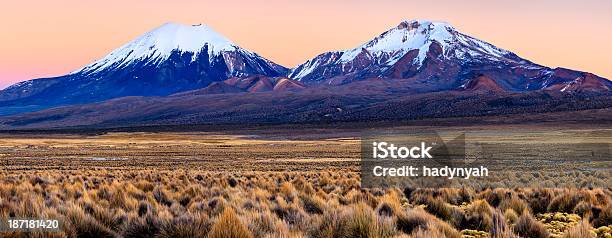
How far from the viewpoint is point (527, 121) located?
109 meters

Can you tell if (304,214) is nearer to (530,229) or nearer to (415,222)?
(415,222)

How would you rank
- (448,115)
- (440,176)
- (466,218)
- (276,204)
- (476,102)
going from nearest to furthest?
(466,218) → (276,204) → (440,176) → (448,115) → (476,102)

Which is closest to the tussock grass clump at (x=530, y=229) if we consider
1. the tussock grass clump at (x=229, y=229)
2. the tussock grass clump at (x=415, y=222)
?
the tussock grass clump at (x=415, y=222)

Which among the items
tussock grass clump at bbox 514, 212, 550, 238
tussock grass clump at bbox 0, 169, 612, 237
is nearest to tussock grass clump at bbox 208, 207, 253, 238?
tussock grass clump at bbox 0, 169, 612, 237

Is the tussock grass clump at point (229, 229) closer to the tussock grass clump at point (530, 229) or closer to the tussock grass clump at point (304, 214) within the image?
the tussock grass clump at point (304, 214)

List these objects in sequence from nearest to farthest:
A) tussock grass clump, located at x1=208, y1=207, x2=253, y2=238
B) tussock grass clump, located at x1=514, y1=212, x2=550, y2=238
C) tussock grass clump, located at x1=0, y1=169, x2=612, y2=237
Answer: tussock grass clump, located at x1=208, y1=207, x2=253, y2=238, tussock grass clump, located at x1=0, y1=169, x2=612, y2=237, tussock grass clump, located at x1=514, y1=212, x2=550, y2=238

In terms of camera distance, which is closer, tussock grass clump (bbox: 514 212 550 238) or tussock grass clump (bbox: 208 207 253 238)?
tussock grass clump (bbox: 208 207 253 238)

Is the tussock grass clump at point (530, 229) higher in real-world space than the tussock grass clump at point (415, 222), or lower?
lower

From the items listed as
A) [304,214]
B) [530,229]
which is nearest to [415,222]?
[530,229]

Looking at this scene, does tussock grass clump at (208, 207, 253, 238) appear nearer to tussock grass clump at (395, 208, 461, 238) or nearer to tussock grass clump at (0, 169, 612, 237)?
tussock grass clump at (0, 169, 612, 237)

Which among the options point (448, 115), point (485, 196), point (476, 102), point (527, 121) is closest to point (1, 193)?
point (485, 196)

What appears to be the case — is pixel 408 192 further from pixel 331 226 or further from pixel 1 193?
pixel 1 193

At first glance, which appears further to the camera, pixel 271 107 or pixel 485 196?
pixel 271 107

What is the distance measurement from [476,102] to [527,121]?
40.3m
